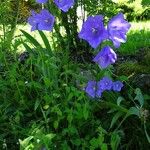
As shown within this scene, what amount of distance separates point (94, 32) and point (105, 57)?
0.13 meters

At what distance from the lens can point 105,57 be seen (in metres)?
2.20

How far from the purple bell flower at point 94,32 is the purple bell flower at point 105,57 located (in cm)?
5

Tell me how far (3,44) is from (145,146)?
1158mm

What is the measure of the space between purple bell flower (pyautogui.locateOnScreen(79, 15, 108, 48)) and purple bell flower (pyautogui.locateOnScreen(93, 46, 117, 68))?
5 cm

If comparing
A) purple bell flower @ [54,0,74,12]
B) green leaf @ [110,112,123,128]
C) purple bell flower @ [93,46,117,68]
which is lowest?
green leaf @ [110,112,123,128]

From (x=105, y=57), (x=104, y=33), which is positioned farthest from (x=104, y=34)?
(x=105, y=57)

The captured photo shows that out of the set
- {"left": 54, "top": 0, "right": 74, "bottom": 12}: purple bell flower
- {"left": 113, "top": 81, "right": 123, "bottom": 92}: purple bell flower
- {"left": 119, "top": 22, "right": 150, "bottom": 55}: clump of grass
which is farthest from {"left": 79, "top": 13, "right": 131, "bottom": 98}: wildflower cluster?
{"left": 119, "top": 22, "right": 150, "bottom": 55}: clump of grass

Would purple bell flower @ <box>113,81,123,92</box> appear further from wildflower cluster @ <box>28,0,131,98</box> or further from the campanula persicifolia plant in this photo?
wildflower cluster @ <box>28,0,131,98</box>

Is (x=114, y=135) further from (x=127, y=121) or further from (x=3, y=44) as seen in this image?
(x=3, y=44)

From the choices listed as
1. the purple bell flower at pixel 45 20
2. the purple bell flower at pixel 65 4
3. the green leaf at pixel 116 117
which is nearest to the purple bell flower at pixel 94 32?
the purple bell flower at pixel 65 4

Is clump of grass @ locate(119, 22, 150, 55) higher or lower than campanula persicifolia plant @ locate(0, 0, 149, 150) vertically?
lower

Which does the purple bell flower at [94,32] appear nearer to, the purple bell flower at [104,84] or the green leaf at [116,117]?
the purple bell flower at [104,84]

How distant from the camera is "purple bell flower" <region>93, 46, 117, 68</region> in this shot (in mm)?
2203

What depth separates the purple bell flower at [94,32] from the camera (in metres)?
2.23
